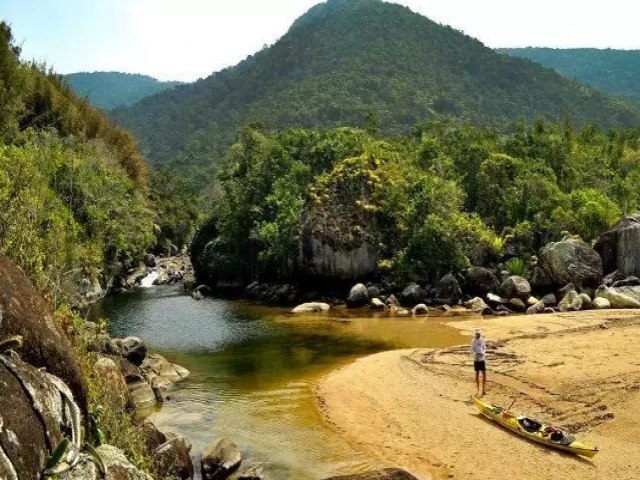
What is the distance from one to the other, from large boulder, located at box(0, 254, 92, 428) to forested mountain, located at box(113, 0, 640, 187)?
11859 centimetres

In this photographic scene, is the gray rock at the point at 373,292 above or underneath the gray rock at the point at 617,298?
underneath

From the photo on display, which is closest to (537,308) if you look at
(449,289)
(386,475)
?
(449,289)

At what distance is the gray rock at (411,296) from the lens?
149ft

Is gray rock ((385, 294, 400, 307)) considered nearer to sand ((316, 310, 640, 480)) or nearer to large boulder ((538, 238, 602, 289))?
large boulder ((538, 238, 602, 289))

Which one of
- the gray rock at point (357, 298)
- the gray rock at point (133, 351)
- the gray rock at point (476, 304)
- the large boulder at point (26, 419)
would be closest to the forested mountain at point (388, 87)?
the gray rock at point (357, 298)

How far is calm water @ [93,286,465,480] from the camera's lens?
18.0 m

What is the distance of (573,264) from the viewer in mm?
42812

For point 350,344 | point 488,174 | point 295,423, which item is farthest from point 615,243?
point 295,423

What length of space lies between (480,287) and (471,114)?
101m

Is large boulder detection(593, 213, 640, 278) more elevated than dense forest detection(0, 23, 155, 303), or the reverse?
dense forest detection(0, 23, 155, 303)

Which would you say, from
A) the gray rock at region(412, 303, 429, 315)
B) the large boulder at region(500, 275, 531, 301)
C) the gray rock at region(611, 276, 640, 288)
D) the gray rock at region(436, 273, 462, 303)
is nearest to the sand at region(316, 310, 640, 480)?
the gray rock at region(611, 276, 640, 288)

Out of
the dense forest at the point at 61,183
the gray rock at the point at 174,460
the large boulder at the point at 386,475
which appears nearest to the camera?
the large boulder at the point at 386,475

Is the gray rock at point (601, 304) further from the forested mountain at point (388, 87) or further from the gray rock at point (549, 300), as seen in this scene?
the forested mountain at point (388, 87)

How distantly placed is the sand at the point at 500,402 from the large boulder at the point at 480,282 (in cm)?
1430
